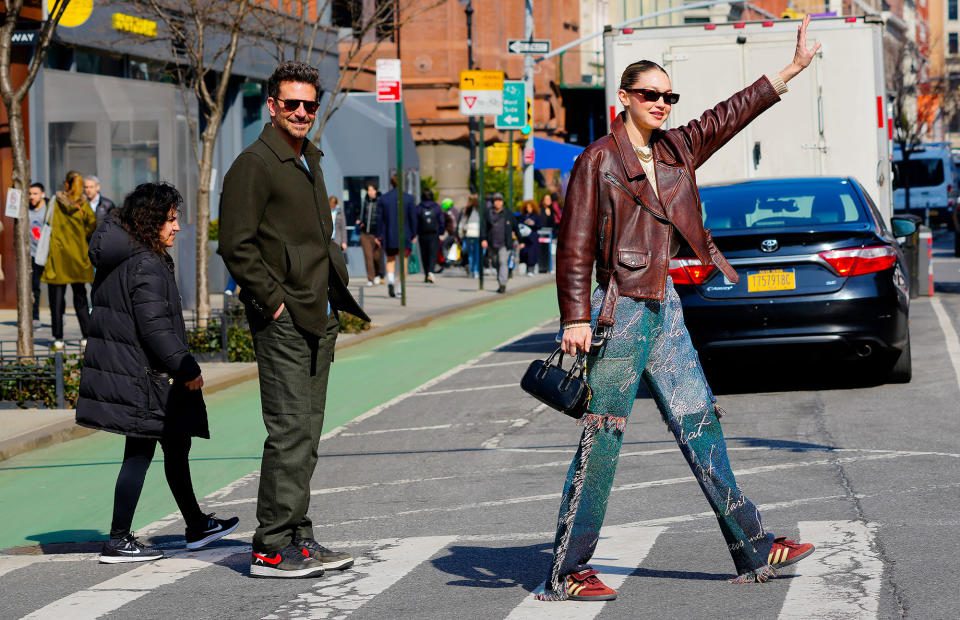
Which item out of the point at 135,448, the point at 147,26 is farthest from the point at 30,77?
the point at 147,26

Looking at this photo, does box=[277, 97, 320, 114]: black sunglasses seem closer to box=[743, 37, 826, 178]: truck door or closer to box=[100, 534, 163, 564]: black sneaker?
box=[100, 534, 163, 564]: black sneaker

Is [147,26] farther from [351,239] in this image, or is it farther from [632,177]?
[632,177]

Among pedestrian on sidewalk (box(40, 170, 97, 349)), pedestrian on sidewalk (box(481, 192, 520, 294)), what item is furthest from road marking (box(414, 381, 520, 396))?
pedestrian on sidewalk (box(481, 192, 520, 294))

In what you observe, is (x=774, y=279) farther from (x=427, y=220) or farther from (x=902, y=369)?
(x=427, y=220)

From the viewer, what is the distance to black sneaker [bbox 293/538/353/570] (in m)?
6.44

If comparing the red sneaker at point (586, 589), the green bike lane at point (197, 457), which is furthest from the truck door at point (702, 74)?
the red sneaker at point (586, 589)

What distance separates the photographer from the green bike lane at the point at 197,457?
8.22 m

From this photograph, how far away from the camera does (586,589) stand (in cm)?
573

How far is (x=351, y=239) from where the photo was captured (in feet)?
111

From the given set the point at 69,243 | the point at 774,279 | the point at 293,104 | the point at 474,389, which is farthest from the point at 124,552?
the point at 69,243

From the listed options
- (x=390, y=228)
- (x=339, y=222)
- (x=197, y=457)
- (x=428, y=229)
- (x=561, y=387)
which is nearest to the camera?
(x=561, y=387)

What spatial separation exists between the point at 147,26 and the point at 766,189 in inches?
547

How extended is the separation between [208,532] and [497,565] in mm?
1455

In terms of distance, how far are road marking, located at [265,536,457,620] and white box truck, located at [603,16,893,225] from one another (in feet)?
29.9
